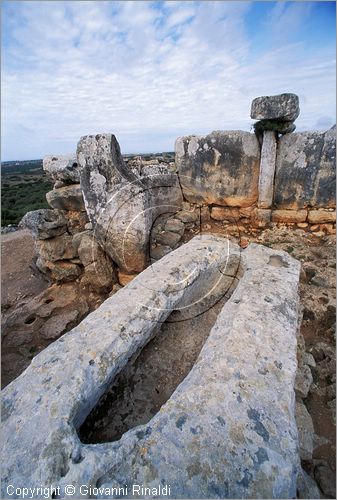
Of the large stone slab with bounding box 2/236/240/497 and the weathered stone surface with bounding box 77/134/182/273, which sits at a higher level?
the weathered stone surface with bounding box 77/134/182/273

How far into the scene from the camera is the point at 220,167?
14.6 feet

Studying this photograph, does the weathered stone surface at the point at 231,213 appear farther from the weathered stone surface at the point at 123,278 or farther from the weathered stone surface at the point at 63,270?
the weathered stone surface at the point at 63,270

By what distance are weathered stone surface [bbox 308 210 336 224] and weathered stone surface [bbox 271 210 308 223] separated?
8 cm

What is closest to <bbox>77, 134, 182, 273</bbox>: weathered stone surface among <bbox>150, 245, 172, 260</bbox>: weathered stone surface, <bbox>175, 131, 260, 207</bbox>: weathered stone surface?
<bbox>150, 245, 172, 260</bbox>: weathered stone surface

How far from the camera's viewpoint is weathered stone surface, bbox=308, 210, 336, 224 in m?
4.20

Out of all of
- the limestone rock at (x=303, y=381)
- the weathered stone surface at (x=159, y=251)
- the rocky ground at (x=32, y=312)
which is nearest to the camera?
the limestone rock at (x=303, y=381)

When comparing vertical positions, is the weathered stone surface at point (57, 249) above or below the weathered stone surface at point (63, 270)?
above

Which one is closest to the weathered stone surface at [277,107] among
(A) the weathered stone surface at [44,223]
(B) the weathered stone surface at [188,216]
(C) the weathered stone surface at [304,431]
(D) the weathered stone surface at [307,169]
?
(D) the weathered stone surface at [307,169]

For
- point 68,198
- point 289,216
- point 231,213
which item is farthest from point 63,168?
point 289,216

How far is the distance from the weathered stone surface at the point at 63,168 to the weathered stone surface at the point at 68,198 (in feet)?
0.45

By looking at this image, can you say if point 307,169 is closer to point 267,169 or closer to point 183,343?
point 267,169

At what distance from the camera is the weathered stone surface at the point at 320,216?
4199mm

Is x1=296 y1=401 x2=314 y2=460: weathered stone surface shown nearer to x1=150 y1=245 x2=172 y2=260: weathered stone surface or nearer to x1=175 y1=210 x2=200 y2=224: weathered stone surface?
x1=150 y1=245 x2=172 y2=260: weathered stone surface

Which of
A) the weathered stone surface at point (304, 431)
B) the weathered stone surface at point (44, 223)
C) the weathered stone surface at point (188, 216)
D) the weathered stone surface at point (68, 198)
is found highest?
the weathered stone surface at point (68, 198)
